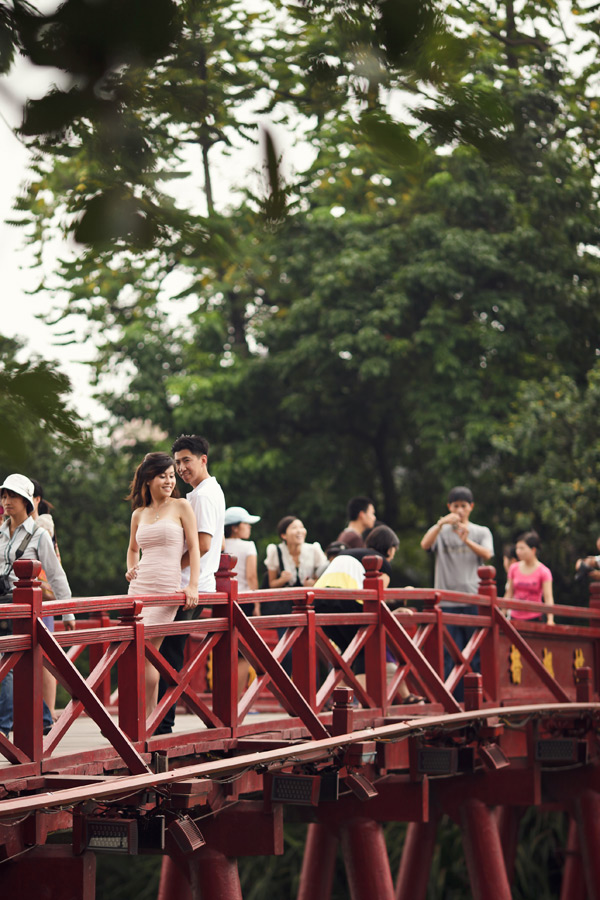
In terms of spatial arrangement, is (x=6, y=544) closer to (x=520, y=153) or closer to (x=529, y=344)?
(x=520, y=153)

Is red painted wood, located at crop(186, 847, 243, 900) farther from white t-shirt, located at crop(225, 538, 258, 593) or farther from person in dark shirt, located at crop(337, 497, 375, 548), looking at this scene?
person in dark shirt, located at crop(337, 497, 375, 548)

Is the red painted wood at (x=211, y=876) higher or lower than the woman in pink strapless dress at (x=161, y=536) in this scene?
lower

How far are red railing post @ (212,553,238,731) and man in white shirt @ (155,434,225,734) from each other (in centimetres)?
14

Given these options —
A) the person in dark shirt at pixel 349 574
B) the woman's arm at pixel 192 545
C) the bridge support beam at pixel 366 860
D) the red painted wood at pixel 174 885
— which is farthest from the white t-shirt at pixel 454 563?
the woman's arm at pixel 192 545

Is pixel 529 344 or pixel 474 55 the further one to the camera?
pixel 529 344

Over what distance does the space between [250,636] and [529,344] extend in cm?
1427

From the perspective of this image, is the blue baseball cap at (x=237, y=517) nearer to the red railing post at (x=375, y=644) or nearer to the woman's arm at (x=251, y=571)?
the woman's arm at (x=251, y=571)

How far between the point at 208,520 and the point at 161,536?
390 millimetres

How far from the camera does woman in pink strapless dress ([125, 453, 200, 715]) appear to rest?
21.5 feet

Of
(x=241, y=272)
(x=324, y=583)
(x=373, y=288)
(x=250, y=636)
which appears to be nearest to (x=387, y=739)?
(x=324, y=583)

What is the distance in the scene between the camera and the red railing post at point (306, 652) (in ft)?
25.3

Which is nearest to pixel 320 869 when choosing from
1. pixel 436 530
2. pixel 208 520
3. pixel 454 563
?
pixel 454 563

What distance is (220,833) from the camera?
7.48 m

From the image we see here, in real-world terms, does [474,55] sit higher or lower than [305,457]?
lower
